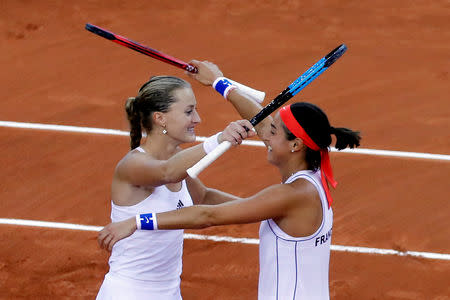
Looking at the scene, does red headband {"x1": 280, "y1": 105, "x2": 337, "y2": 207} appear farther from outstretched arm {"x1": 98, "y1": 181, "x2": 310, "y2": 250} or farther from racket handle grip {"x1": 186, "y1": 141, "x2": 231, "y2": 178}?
racket handle grip {"x1": 186, "y1": 141, "x2": 231, "y2": 178}

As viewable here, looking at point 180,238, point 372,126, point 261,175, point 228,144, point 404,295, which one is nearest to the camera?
point 228,144

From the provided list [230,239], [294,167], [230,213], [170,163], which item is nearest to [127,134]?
[230,239]

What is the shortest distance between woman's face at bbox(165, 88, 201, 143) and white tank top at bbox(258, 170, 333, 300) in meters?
1.00

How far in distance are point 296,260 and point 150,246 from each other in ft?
3.93

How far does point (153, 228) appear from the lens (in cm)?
571

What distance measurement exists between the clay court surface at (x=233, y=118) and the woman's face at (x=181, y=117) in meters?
2.90

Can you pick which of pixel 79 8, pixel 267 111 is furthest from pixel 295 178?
pixel 79 8

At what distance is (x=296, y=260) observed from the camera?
5711 millimetres

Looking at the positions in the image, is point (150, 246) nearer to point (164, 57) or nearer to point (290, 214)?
point (290, 214)

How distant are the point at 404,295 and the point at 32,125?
537 cm

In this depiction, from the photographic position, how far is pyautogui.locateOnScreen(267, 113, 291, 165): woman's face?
5762 millimetres

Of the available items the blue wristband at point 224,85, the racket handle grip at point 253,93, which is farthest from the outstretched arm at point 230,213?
the blue wristband at point 224,85

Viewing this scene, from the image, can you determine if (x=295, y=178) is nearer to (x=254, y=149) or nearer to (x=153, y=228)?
(x=153, y=228)

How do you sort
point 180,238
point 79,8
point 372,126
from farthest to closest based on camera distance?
point 79,8
point 372,126
point 180,238
